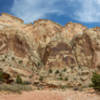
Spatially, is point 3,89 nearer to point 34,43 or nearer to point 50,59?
point 50,59

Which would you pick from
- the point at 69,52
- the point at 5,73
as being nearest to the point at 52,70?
the point at 69,52

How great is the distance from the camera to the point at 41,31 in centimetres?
3759

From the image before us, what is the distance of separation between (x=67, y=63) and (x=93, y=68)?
5.21 m

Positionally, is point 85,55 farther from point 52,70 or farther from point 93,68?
point 52,70

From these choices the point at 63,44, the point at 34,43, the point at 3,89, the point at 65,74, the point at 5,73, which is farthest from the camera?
the point at 34,43

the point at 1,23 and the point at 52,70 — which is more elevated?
the point at 1,23

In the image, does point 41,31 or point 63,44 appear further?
point 41,31

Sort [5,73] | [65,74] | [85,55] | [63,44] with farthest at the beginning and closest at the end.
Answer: [63,44] → [85,55] → [65,74] → [5,73]

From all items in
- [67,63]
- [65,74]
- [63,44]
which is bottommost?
[65,74]

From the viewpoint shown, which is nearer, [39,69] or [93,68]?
[93,68]

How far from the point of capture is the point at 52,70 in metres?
27.5

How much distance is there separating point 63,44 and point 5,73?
1521cm

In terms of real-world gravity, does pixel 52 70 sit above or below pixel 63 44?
below

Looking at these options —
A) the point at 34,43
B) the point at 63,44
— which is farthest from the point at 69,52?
the point at 34,43
